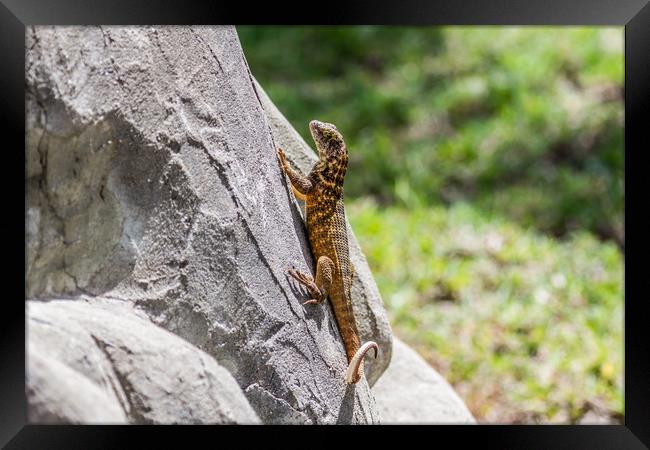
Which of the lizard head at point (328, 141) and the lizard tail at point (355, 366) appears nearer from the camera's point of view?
the lizard tail at point (355, 366)

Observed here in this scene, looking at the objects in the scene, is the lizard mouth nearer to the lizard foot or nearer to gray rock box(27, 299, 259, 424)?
the lizard foot

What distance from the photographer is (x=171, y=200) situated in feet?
10.9

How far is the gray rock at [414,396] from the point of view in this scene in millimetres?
5012

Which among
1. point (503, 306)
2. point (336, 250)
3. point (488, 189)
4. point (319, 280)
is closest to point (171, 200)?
point (319, 280)

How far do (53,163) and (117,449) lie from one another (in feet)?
A: 3.67

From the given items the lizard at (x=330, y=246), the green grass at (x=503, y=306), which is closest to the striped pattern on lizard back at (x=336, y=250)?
the lizard at (x=330, y=246)

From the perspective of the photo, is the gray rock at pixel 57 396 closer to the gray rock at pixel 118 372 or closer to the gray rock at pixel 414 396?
the gray rock at pixel 118 372

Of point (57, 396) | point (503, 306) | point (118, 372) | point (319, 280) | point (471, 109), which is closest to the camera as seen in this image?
point (57, 396)

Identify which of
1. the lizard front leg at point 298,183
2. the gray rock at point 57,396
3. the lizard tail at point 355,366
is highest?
the lizard front leg at point 298,183

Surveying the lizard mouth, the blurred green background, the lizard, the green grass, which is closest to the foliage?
the blurred green background

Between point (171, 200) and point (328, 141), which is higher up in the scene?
point (328, 141)

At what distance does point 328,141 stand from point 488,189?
4236 millimetres

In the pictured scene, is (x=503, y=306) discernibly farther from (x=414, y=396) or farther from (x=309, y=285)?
(x=309, y=285)

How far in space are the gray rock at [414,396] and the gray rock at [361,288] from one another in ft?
1.59
